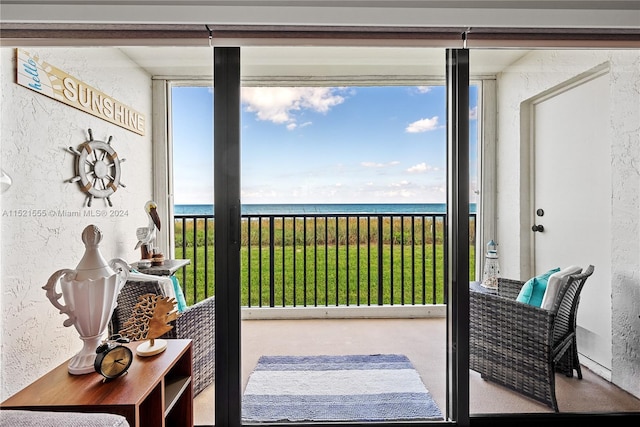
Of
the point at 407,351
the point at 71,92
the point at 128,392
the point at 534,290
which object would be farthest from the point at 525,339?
the point at 71,92

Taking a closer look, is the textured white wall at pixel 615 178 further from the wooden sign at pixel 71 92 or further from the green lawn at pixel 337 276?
the wooden sign at pixel 71 92

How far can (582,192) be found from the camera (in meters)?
1.95

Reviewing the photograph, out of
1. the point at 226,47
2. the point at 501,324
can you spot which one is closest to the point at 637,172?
the point at 501,324

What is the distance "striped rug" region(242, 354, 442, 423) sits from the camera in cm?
182

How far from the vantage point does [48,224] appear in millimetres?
1643

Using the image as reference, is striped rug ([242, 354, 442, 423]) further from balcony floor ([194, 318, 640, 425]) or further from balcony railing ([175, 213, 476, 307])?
balcony railing ([175, 213, 476, 307])

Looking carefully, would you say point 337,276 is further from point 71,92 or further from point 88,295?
point 71,92

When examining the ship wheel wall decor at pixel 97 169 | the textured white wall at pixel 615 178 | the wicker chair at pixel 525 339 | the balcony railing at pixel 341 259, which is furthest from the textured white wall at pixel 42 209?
the textured white wall at pixel 615 178

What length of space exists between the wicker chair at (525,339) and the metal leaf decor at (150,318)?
1496 millimetres

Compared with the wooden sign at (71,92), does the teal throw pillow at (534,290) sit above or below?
below

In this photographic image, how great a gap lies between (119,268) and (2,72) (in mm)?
967

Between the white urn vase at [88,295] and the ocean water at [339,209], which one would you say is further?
the ocean water at [339,209]

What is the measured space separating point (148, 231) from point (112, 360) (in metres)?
0.81

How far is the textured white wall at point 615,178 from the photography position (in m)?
1.85
